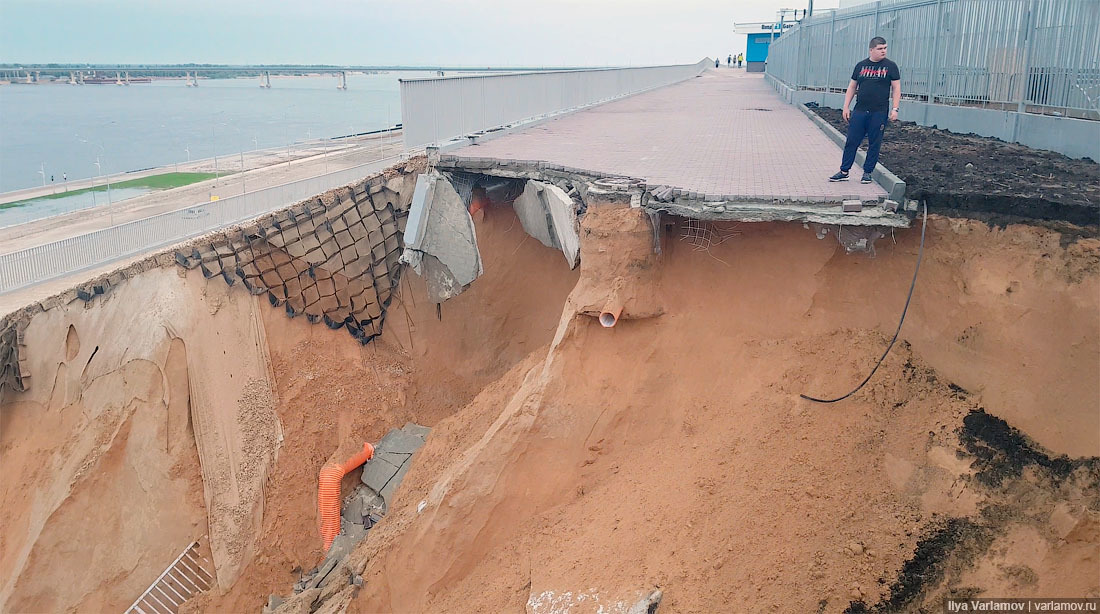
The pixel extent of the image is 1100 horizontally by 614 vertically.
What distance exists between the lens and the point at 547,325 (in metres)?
9.05

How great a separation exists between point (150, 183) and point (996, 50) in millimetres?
18663

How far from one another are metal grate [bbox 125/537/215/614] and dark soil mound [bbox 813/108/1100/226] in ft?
26.0

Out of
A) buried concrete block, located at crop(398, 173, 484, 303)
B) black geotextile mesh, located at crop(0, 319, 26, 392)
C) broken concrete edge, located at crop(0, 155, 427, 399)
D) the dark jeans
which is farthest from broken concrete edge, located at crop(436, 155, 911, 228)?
black geotextile mesh, located at crop(0, 319, 26, 392)

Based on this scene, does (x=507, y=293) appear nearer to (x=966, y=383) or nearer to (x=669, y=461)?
(x=669, y=461)

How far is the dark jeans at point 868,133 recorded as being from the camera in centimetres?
614

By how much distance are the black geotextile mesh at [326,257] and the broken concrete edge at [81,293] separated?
84mm

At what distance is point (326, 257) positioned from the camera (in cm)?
914

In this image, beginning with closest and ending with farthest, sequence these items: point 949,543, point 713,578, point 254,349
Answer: point 949,543
point 713,578
point 254,349

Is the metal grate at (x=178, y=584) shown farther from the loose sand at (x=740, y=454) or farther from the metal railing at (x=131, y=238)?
the metal railing at (x=131, y=238)

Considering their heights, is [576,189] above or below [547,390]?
above

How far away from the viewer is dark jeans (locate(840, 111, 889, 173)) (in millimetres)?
6141

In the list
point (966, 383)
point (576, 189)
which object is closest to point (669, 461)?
point (966, 383)

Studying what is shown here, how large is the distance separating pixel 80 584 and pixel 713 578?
22.0 ft

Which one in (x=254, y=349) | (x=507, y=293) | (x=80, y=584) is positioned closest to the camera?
(x=80, y=584)
